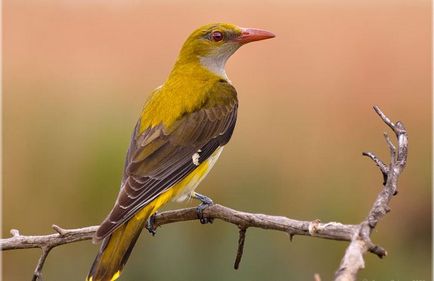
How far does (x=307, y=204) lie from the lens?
7629 millimetres

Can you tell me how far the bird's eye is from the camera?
5.38 meters

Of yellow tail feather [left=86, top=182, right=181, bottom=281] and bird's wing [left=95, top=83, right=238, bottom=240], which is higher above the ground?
bird's wing [left=95, top=83, right=238, bottom=240]

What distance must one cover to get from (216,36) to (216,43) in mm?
47

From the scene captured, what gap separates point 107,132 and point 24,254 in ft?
→ 4.28

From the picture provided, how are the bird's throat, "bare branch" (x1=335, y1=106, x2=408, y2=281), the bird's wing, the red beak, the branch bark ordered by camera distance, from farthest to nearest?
the bird's throat, the red beak, the bird's wing, the branch bark, "bare branch" (x1=335, y1=106, x2=408, y2=281)

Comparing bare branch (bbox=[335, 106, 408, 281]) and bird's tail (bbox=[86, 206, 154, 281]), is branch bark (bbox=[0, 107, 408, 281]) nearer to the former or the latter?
bare branch (bbox=[335, 106, 408, 281])

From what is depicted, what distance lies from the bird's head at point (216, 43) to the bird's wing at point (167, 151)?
0.27 m

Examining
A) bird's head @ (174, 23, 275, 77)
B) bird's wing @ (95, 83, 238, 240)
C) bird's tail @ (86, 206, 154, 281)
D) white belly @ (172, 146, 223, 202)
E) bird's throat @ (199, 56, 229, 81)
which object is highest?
bird's head @ (174, 23, 275, 77)

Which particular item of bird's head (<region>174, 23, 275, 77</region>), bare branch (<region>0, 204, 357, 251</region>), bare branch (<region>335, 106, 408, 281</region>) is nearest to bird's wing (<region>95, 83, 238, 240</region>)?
bare branch (<region>0, 204, 357, 251</region>)

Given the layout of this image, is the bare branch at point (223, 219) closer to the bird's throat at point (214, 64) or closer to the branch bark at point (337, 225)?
the branch bark at point (337, 225)

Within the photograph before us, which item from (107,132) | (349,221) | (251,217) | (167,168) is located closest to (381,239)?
(349,221)

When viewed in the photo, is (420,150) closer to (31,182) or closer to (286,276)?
(286,276)

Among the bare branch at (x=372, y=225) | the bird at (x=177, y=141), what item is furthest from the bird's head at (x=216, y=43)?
the bare branch at (x=372, y=225)

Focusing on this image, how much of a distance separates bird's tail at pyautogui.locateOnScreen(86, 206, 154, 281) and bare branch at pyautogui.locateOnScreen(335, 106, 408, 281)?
1.32 m
